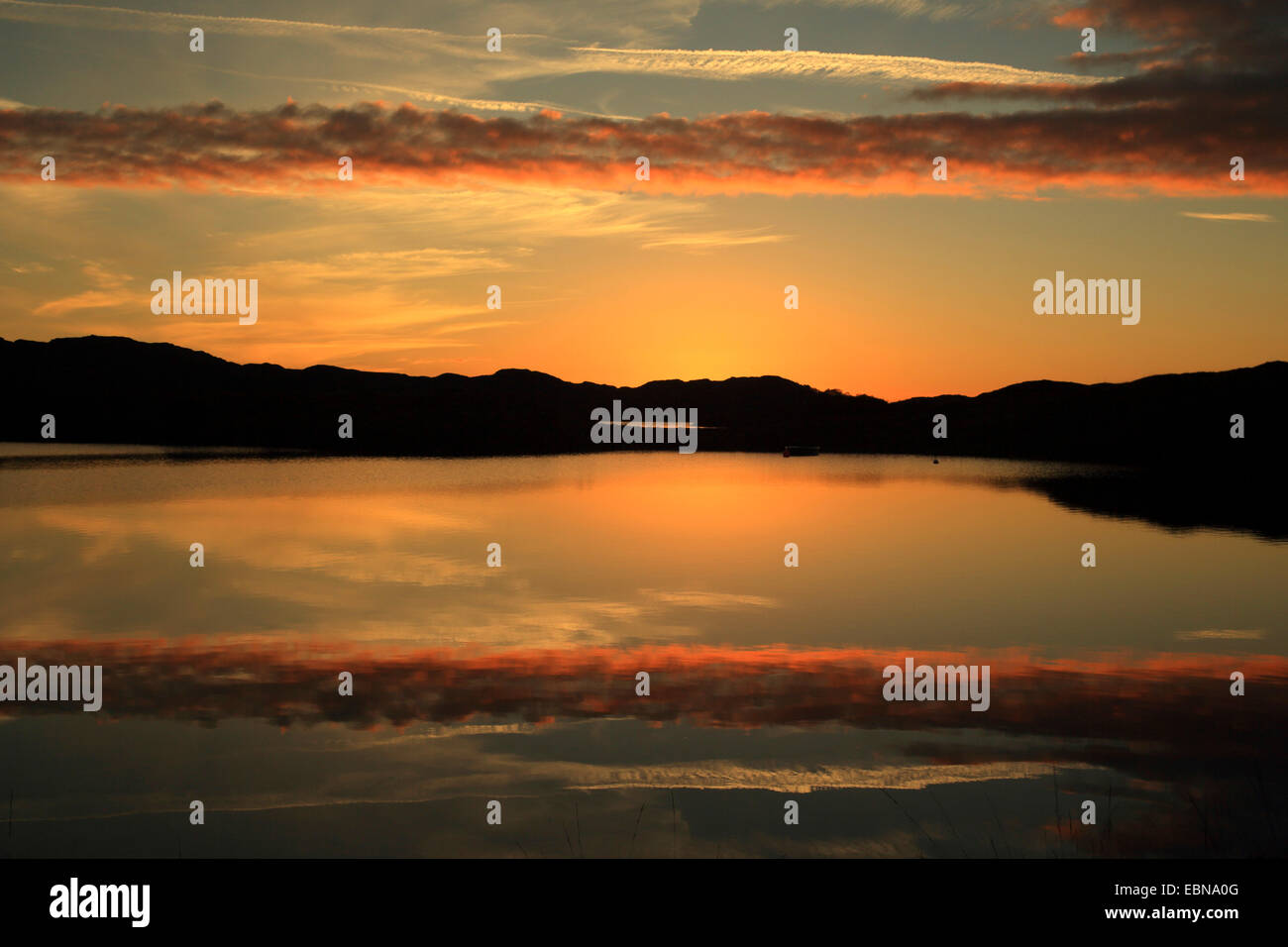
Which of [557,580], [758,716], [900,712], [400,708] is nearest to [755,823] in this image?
[758,716]

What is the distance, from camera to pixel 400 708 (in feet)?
44.8

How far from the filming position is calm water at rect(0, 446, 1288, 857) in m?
9.67

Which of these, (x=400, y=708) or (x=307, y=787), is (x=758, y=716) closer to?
(x=400, y=708)

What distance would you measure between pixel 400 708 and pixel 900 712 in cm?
689

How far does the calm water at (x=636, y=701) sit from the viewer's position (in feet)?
31.7

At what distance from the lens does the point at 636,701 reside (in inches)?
554
